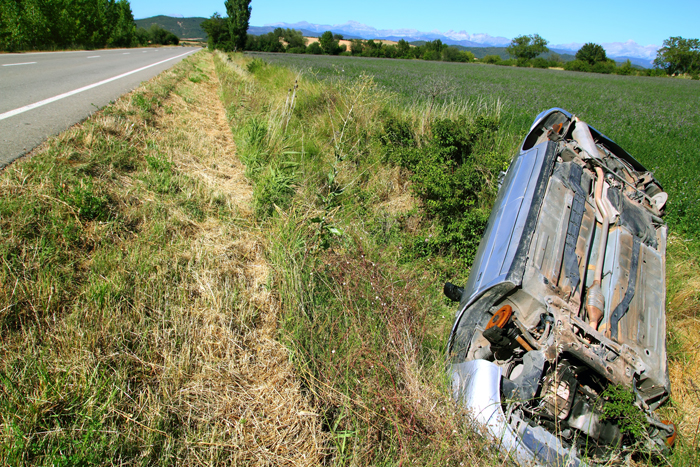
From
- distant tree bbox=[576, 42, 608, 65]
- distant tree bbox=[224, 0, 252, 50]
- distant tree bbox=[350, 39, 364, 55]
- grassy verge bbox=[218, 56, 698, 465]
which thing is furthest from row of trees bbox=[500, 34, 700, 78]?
grassy verge bbox=[218, 56, 698, 465]

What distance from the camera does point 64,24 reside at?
21.7m

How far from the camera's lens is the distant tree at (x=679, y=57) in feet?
194

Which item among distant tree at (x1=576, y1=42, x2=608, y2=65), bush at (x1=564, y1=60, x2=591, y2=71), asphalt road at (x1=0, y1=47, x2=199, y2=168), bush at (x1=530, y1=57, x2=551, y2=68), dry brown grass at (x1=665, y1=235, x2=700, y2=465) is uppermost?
distant tree at (x1=576, y1=42, x2=608, y2=65)

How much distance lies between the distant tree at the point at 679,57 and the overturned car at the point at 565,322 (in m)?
78.2

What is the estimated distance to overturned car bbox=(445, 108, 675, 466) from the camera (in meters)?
2.00

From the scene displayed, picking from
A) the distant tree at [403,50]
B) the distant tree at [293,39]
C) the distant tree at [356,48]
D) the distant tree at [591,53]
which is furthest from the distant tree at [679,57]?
the distant tree at [293,39]

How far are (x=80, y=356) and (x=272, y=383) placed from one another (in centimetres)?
105

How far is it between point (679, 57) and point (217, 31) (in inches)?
2930

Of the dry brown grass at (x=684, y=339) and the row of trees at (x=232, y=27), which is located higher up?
the row of trees at (x=232, y=27)

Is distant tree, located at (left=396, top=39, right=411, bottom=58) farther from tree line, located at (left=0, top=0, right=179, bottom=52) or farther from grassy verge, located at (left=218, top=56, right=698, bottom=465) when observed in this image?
grassy verge, located at (left=218, top=56, right=698, bottom=465)

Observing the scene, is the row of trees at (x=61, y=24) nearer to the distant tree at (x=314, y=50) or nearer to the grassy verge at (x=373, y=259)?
the grassy verge at (x=373, y=259)

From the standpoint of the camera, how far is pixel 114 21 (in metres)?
33.6

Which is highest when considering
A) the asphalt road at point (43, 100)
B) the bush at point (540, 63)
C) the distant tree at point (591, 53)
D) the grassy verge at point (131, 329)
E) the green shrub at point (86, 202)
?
the distant tree at point (591, 53)

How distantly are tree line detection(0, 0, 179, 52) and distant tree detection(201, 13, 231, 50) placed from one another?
8012 millimetres
